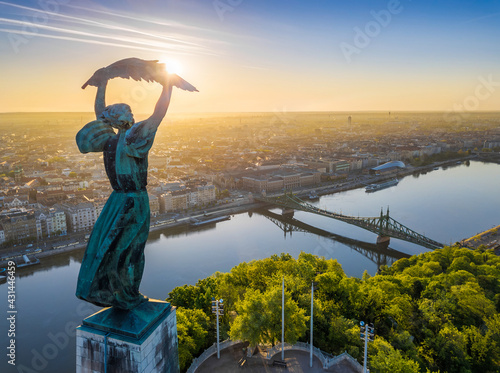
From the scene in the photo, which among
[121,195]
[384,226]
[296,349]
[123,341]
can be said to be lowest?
[384,226]

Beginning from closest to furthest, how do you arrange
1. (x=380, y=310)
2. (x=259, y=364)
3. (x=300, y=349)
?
(x=259, y=364) → (x=300, y=349) → (x=380, y=310)

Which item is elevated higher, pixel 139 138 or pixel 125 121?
pixel 125 121

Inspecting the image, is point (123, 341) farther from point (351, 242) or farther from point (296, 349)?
point (351, 242)

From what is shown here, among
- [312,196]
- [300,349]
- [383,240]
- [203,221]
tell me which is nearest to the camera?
[300,349]

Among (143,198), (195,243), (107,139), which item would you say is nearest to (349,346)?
(143,198)

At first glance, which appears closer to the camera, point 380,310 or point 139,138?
point 139,138

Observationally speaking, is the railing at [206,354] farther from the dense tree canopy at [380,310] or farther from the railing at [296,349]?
the dense tree canopy at [380,310]

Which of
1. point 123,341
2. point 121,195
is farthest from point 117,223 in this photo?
point 123,341
